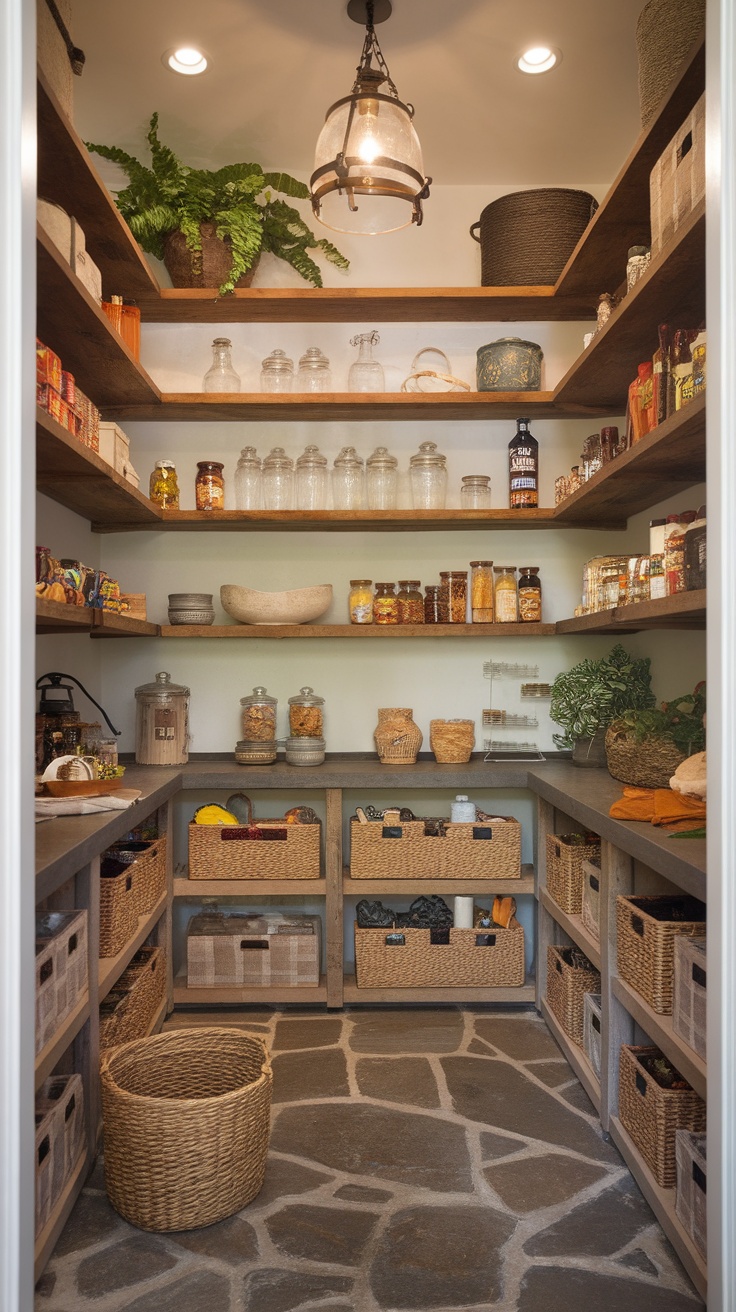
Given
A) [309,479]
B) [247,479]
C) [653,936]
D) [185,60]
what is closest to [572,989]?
[653,936]

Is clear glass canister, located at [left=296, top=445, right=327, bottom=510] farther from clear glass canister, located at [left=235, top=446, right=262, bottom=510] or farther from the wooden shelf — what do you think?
the wooden shelf

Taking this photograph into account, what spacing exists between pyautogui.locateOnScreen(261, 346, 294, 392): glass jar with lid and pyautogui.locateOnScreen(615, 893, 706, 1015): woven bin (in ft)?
7.34

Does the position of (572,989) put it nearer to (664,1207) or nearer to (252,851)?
(664,1207)

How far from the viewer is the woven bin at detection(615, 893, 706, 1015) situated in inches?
78.7

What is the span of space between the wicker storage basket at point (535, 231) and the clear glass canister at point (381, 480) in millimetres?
769

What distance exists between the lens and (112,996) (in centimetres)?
264

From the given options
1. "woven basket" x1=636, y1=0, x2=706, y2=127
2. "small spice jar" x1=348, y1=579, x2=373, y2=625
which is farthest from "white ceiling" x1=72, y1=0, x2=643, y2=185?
"small spice jar" x1=348, y1=579, x2=373, y2=625

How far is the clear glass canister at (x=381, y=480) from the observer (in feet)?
11.6

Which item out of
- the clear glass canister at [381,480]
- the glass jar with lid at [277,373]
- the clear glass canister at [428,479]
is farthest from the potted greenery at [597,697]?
the glass jar with lid at [277,373]

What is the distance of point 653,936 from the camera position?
204 cm

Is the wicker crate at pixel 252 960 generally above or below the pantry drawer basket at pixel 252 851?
below

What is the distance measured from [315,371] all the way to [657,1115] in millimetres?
2694

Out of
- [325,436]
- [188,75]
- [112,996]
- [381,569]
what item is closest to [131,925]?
[112,996]

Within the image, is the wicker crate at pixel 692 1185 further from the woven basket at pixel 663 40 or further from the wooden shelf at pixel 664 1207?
the woven basket at pixel 663 40
